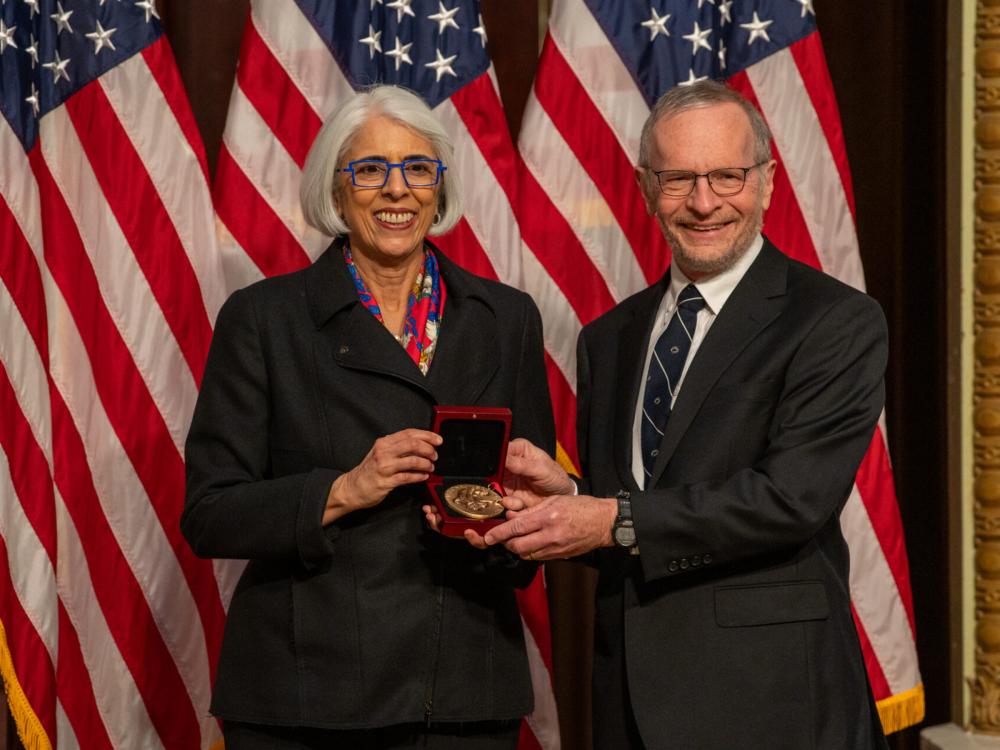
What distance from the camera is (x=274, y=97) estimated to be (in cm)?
308

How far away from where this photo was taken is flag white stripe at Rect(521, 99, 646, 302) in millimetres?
3186

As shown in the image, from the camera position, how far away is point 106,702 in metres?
3.01

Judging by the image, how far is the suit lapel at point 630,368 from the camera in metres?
2.16

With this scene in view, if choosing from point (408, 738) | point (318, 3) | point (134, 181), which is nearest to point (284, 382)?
point (408, 738)

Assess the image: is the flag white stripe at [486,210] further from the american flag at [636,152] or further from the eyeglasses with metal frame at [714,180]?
the eyeglasses with metal frame at [714,180]

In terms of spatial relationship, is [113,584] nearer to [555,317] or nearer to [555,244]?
[555,317]

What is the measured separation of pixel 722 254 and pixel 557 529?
57 centimetres

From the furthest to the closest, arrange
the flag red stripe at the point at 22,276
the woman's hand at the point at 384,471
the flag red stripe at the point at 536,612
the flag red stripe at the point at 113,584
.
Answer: the flag red stripe at the point at 536,612, the flag red stripe at the point at 113,584, the flag red stripe at the point at 22,276, the woman's hand at the point at 384,471

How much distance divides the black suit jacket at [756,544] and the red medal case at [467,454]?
241mm

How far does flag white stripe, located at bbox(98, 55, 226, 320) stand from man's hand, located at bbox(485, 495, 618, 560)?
4.50 feet

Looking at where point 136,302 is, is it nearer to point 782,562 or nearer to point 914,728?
point 782,562

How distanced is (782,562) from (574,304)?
1286 mm

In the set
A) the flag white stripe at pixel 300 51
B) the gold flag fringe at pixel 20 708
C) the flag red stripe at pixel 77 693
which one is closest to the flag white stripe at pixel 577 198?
the flag white stripe at pixel 300 51

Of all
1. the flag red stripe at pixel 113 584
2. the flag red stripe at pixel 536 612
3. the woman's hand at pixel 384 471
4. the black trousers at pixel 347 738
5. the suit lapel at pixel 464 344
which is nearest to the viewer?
the woman's hand at pixel 384 471
